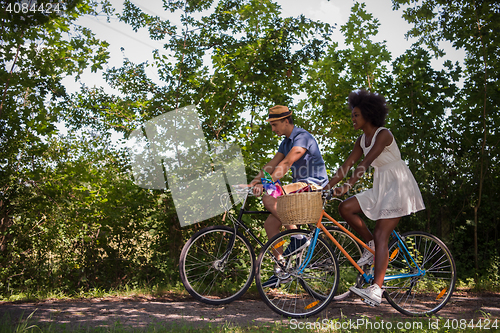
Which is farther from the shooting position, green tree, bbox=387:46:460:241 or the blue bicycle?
green tree, bbox=387:46:460:241

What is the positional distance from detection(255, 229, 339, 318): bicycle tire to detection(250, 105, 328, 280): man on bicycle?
0.65ft

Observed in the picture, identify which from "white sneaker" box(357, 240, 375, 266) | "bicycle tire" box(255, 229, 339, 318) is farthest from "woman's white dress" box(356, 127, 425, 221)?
"bicycle tire" box(255, 229, 339, 318)

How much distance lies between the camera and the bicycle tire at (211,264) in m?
3.74

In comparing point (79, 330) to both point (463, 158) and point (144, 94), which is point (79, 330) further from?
A: point (463, 158)

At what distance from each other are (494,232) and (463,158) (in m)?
1.31

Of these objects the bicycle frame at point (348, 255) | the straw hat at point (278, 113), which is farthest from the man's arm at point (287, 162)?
the bicycle frame at point (348, 255)

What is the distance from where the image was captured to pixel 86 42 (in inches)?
212

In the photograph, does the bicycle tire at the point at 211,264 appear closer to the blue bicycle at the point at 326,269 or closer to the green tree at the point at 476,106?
the blue bicycle at the point at 326,269

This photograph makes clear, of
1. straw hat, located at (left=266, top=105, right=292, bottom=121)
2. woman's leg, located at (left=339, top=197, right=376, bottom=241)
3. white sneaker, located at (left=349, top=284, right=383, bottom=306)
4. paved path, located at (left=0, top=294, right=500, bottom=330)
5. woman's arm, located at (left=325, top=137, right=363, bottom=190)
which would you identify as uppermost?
straw hat, located at (left=266, top=105, right=292, bottom=121)

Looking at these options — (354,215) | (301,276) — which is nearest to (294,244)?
(301,276)

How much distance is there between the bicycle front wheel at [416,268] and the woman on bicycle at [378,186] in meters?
0.37

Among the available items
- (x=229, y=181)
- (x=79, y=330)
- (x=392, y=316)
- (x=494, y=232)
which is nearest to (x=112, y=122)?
(x=229, y=181)

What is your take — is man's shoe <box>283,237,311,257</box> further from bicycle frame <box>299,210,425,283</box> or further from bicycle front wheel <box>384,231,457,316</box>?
bicycle front wheel <box>384,231,457,316</box>

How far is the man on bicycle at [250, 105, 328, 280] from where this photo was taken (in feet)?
12.4
